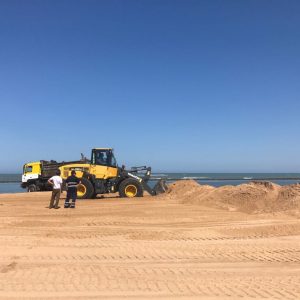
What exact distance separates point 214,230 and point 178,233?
106 cm

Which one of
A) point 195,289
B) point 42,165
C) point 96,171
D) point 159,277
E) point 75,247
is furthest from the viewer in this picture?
point 42,165

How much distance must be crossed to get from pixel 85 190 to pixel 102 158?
182 centimetres

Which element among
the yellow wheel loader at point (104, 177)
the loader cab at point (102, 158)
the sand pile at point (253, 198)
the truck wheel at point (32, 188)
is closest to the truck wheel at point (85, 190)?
the yellow wheel loader at point (104, 177)

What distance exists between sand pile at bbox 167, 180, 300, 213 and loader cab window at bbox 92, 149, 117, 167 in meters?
4.21

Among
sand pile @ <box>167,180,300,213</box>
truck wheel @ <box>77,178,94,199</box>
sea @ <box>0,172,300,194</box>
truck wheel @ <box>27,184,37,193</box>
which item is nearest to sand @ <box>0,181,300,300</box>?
sand pile @ <box>167,180,300,213</box>

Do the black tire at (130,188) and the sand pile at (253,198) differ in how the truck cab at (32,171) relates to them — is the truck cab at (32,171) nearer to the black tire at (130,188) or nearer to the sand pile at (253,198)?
the black tire at (130,188)

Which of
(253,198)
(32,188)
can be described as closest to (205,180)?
(32,188)

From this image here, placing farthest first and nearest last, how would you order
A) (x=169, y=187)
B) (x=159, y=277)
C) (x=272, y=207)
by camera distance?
(x=169, y=187) → (x=272, y=207) → (x=159, y=277)

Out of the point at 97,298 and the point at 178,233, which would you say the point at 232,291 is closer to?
the point at 97,298

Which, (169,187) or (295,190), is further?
(169,187)

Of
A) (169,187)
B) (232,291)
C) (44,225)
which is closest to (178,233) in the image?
(44,225)

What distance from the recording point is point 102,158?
22531mm

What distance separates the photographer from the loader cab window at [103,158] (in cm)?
2247

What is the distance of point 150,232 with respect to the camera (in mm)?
10734
